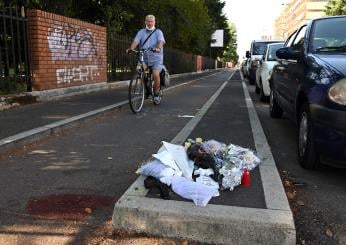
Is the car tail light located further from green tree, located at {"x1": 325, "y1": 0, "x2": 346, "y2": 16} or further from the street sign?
the street sign

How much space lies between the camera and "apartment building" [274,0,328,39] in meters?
116

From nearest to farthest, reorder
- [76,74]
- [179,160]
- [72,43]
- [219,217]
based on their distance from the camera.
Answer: [219,217]
[179,160]
[72,43]
[76,74]

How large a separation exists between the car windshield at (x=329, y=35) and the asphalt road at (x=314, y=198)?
136 centimetres

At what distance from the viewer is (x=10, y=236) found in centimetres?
326

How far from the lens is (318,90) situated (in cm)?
444

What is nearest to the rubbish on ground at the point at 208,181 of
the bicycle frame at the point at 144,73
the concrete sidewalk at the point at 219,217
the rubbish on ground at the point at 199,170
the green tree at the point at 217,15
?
the rubbish on ground at the point at 199,170

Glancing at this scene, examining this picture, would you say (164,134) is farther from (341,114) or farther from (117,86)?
(117,86)

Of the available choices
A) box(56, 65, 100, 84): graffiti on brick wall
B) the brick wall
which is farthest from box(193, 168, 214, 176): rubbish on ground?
box(56, 65, 100, 84): graffiti on brick wall

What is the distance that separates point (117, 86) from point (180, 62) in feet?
55.0

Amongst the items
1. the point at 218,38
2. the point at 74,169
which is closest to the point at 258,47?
the point at 74,169

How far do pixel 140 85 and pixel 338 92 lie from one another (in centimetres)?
569

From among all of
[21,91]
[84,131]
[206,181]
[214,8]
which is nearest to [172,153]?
→ [206,181]

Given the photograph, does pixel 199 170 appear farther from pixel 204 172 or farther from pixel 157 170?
pixel 157 170

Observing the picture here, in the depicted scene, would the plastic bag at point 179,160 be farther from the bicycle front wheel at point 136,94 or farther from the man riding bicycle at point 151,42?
the man riding bicycle at point 151,42
